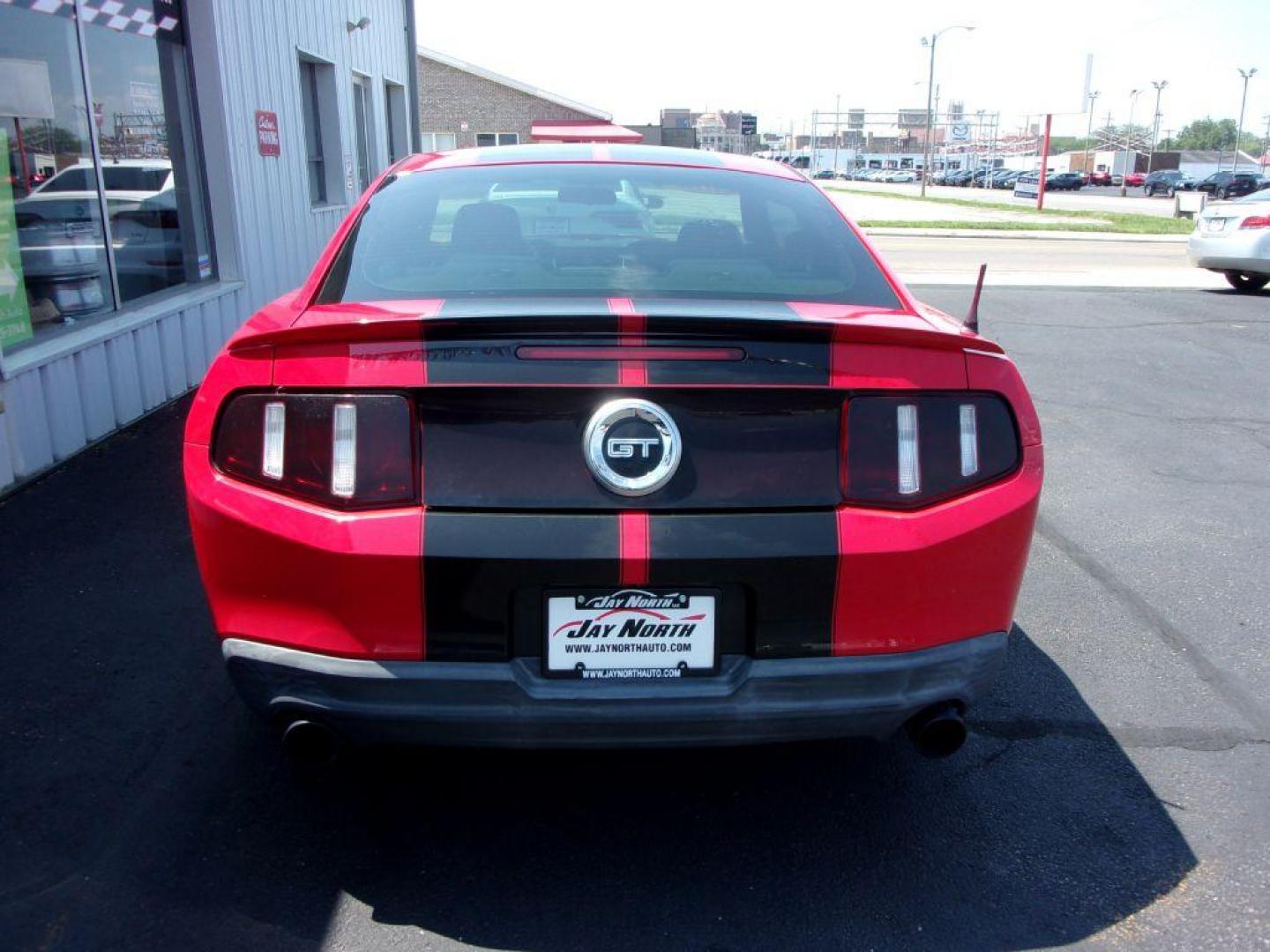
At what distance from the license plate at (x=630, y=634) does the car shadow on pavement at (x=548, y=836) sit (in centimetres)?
60

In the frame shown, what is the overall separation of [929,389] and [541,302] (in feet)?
2.92

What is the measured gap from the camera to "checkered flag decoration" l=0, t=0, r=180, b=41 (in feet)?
20.9

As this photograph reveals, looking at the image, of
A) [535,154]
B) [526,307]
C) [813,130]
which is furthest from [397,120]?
A: [813,130]

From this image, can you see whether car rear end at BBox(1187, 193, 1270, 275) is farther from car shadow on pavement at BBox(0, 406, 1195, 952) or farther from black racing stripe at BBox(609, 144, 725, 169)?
car shadow on pavement at BBox(0, 406, 1195, 952)

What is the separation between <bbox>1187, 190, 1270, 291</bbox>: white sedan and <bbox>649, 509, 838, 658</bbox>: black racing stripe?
44.6ft

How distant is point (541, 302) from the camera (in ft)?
8.25

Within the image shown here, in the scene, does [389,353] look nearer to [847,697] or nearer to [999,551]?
[847,697]

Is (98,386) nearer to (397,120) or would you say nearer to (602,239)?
(602,239)

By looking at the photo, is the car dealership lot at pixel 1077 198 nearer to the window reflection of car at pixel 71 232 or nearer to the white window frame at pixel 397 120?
the white window frame at pixel 397 120

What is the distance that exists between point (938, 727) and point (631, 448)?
3.17ft

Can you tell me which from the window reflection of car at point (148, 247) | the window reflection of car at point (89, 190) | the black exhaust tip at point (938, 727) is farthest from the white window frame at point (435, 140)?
the black exhaust tip at point (938, 727)

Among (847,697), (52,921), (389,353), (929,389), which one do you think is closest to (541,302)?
(389,353)

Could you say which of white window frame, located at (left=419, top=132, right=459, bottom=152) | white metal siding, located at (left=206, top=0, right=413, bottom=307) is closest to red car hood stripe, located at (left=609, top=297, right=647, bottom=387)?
white metal siding, located at (left=206, top=0, right=413, bottom=307)

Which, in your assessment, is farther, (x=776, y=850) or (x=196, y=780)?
(x=196, y=780)
